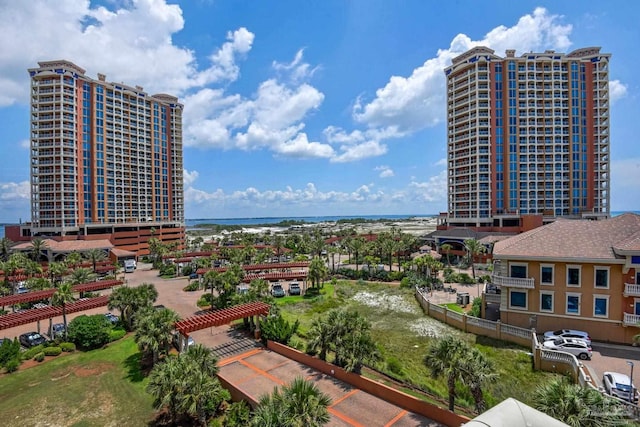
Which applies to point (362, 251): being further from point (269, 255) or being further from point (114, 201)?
point (114, 201)

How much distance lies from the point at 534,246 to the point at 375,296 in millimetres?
22579

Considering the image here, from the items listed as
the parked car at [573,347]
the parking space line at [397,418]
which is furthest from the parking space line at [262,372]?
the parked car at [573,347]

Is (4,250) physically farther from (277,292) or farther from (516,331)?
(516,331)

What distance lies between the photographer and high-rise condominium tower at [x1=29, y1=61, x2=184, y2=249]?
79750 mm

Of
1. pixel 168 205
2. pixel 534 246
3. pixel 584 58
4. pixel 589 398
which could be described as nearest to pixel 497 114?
pixel 584 58

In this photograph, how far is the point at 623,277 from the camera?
27516 millimetres

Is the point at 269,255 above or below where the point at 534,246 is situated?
below

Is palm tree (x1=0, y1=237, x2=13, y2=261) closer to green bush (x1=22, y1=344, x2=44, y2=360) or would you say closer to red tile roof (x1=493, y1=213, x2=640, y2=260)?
green bush (x1=22, y1=344, x2=44, y2=360)

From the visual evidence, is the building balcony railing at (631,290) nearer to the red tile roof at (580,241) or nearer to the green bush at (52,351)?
the red tile roof at (580,241)

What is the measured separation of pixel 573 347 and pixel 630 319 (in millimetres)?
6422

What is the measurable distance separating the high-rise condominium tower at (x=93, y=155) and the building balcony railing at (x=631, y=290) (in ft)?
323

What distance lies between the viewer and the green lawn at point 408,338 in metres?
22.4

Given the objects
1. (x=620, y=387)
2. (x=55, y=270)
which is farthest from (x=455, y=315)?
(x=55, y=270)

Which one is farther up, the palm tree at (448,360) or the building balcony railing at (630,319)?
the palm tree at (448,360)
